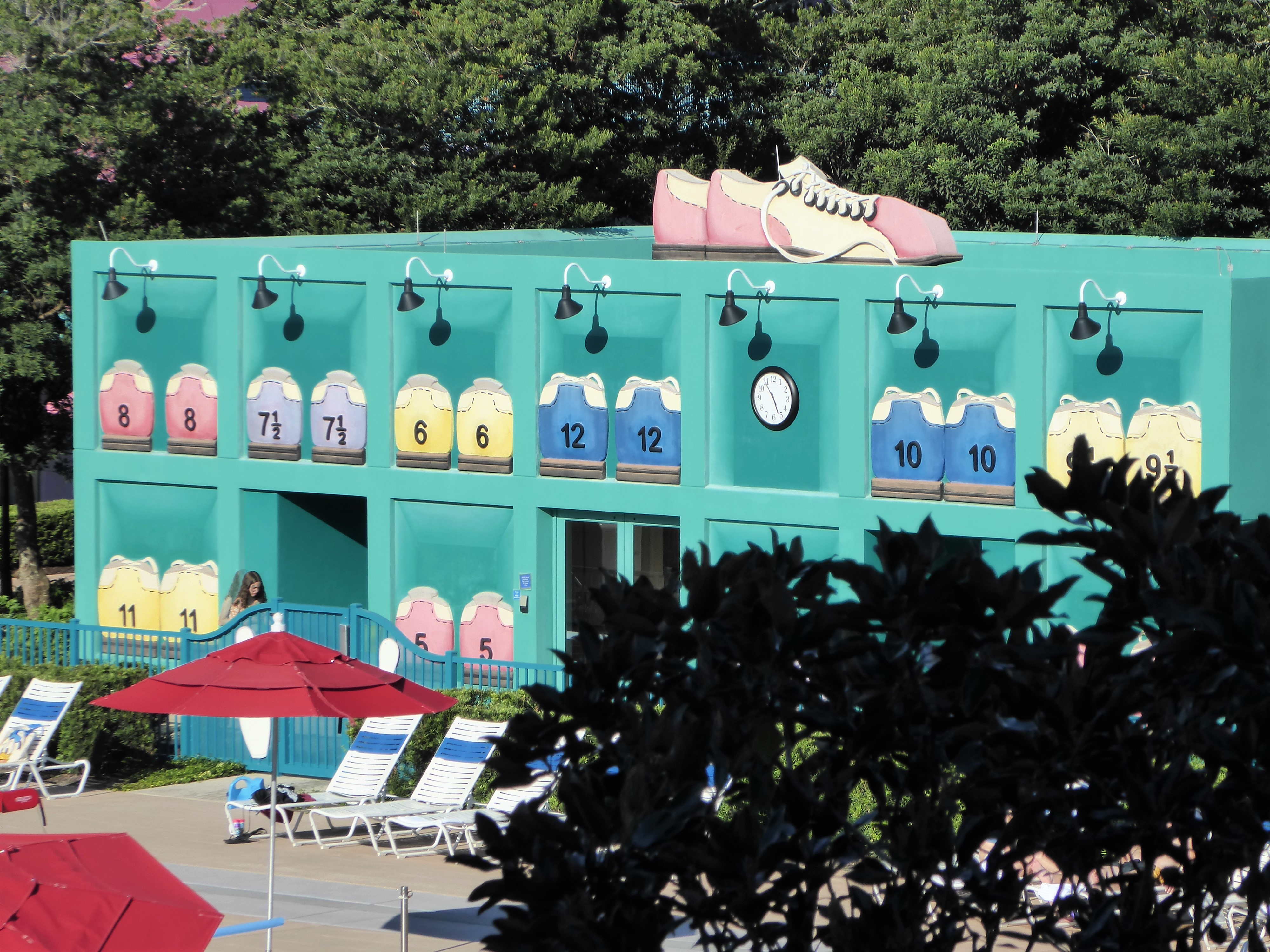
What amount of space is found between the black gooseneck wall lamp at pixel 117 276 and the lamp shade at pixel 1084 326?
1060cm

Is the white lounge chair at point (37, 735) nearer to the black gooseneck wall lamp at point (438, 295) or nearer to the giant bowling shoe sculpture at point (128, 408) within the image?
the giant bowling shoe sculpture at point (128, 408)

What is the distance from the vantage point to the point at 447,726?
1555 cm

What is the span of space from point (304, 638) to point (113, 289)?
19.3 feet

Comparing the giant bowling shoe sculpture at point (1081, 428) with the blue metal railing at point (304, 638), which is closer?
the giant bowling shoe sculpture at point (1081, 428)

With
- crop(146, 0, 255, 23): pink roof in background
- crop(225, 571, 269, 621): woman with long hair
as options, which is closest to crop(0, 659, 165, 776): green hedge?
crop(225, 571, 269, 621): woman with long hair

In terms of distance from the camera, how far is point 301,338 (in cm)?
1967

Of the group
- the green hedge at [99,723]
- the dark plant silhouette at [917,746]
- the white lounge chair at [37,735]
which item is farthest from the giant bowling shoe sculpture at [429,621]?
the dark plant silhouette at [917,746]

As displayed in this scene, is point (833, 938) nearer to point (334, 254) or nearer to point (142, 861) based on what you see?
point (142, 861)

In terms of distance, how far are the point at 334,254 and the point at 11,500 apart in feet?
51.4

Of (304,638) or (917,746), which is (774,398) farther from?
(917,746)

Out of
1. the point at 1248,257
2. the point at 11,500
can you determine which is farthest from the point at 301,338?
the point at 11,500

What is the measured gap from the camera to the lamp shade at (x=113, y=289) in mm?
20031

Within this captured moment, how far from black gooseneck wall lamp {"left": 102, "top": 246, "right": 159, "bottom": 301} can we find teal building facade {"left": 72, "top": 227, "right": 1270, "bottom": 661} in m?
0.07

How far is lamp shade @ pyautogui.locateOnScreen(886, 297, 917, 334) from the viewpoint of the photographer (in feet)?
54.2
